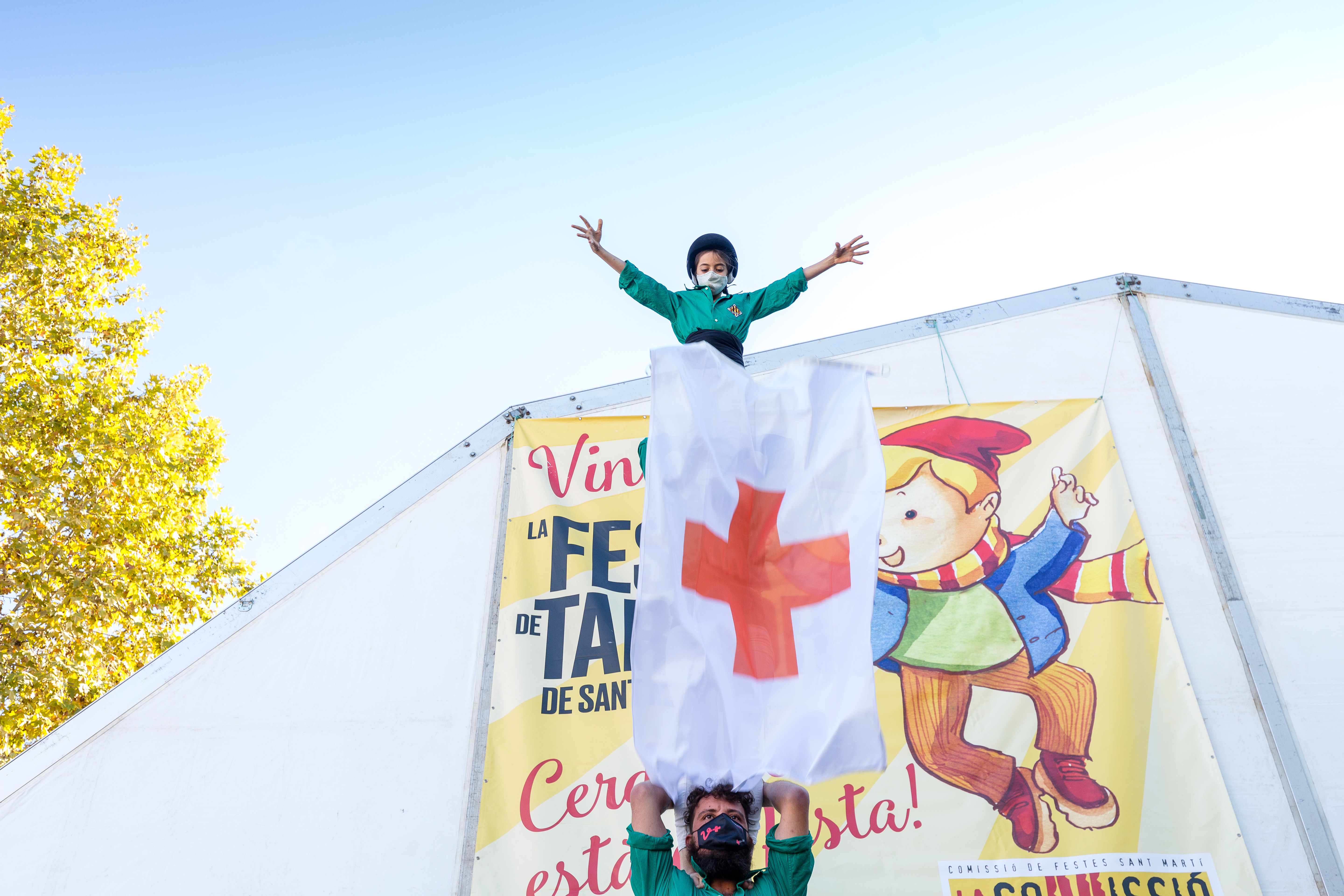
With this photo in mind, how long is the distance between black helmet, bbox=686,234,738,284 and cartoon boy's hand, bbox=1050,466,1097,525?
1663mm

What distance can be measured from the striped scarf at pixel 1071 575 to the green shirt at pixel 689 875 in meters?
1.50

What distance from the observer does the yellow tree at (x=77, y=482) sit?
8.04 m

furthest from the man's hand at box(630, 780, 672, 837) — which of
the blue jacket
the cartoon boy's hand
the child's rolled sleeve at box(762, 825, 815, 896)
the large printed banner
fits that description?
the cartoon boy's hand

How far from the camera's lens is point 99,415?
8.76 meters

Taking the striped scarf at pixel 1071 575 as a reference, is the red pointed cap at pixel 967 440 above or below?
above

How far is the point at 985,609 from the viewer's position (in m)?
3.24

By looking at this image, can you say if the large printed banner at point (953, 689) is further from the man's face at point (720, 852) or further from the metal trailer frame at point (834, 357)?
the man's face at point (720, 852)

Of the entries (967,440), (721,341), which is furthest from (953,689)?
(721,341)

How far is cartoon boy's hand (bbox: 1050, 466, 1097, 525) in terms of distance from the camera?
335cm

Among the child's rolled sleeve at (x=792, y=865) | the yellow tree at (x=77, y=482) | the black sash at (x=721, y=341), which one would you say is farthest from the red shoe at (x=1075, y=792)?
the yellow tree at (x=77, y=482)

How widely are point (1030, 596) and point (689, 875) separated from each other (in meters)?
1.91

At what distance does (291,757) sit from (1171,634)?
11.5ft

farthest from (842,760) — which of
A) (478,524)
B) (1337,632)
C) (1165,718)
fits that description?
(1337,632)

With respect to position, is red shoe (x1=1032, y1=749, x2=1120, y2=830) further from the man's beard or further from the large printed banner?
the man's beard
